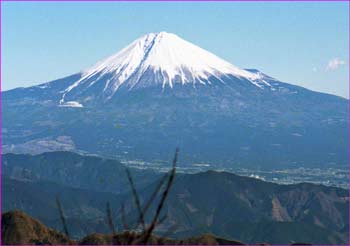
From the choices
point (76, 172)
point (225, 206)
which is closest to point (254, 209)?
point (225, 206)

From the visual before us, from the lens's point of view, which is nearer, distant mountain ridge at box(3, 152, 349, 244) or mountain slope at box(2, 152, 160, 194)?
distant mountain ridge at box(3, 152, 349, 244)

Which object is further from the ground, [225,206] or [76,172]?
[76,172]

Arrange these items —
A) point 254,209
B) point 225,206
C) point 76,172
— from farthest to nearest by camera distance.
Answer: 1. point 76,172
2. point 254,209
3. point 225,206

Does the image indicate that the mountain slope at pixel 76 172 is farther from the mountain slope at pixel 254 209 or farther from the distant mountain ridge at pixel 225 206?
the mountain slope at pixel 254 209

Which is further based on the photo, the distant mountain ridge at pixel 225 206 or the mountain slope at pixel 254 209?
the distant mountain ridge at pixel 225 206

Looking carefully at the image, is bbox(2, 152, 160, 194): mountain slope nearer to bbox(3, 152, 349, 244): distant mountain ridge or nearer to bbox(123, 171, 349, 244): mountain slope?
bbox(3, 152, 349, 244): distant mountain ridge

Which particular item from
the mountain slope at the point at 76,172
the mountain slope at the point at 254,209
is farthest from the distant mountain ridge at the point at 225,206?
the mountain slope at the point at 76,172

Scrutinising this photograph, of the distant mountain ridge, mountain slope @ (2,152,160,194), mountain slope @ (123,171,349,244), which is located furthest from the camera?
mountain slope @ (2,152,160,194)

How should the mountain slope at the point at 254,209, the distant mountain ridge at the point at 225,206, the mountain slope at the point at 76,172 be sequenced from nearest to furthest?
the mountain slope at the point at 254,209, the distant mountain ridge at the point at 225,206, the mountain slope at the point at 76,172

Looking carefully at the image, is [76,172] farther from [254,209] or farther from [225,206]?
[254,209]

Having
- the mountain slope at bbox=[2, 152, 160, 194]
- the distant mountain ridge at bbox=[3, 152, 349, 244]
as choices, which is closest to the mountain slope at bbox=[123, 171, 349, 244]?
the distant mountain ridge at bbox=[3, 152, 349, 244]

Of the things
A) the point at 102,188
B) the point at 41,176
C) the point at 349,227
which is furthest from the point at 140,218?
the point at 41,176

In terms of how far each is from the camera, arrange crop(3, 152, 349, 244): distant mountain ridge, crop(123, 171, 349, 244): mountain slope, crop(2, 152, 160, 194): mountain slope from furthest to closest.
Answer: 1. crop(2, 152, 160, 194): mountain slope
2. crop(3, 152, 349, 244): distant mountain ridge
3. crop(123, 171, 349, 244): mountain slope
